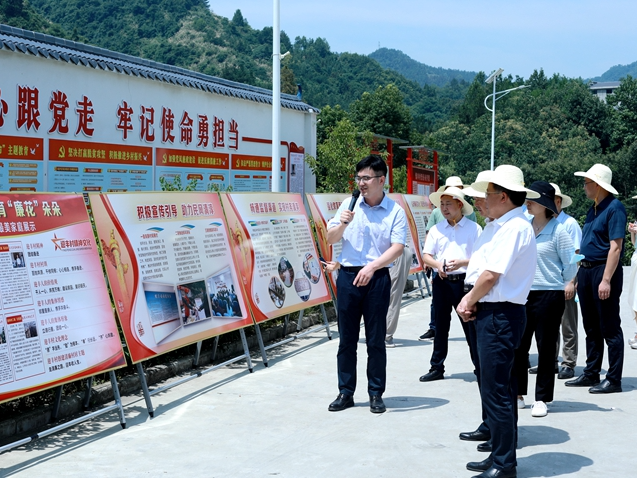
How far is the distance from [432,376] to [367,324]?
135 centimetres

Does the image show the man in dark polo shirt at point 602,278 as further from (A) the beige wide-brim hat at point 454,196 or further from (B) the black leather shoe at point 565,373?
(A) the beige wide-brim hat at point 454,196

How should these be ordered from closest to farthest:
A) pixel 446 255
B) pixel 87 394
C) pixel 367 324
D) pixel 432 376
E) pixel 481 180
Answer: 1. pixel 481 180
2. pixel 87 394
3. pixel 367 324
4. pixel 446 255
5. pixel 432 376

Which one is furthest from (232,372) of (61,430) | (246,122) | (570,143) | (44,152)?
(570,143)

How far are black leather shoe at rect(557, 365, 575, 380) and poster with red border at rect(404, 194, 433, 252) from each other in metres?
5.97

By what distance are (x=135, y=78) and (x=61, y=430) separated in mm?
9244

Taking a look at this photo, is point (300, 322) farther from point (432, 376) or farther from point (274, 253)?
point (432, 376)

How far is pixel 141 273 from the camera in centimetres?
586

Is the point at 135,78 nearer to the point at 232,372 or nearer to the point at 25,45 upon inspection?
the point at 25,45

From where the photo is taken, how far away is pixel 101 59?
12953 mm

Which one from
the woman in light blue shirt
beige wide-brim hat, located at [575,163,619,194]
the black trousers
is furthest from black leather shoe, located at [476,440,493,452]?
beige wide-brim hat, located at [575,163,619,194]

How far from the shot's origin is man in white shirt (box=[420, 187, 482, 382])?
→ 22.5 ft

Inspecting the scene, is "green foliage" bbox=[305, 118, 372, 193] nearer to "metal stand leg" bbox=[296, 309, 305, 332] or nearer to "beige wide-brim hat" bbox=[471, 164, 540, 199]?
"metal stand leg" bbox=[296, 309, 305, 332]

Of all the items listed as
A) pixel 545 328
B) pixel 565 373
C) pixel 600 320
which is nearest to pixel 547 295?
pixel 545 328

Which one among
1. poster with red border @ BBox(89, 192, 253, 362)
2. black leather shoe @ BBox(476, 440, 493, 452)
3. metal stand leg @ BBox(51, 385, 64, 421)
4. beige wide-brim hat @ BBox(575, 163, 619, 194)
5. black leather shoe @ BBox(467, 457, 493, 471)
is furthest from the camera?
beige wide-brim hat @ BBox(575, 163, 619, 194)
